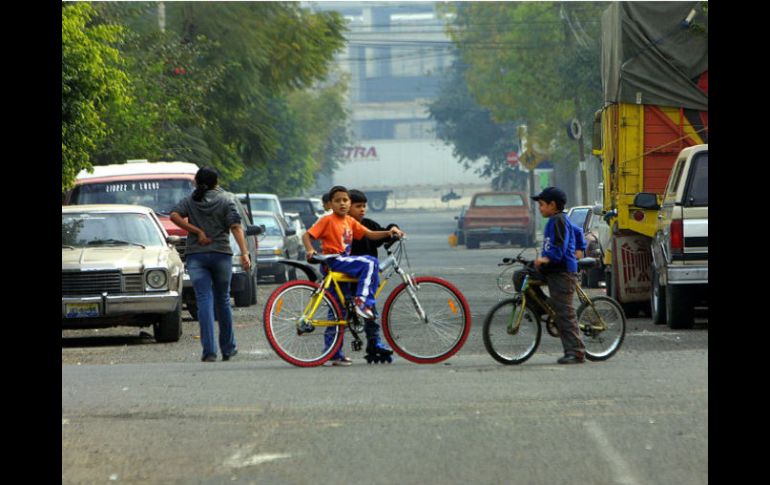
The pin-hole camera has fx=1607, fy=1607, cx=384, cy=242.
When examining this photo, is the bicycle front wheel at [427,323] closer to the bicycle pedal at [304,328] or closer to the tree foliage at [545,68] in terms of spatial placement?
the bicycle pedal at [304,328]

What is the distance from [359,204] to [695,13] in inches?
343

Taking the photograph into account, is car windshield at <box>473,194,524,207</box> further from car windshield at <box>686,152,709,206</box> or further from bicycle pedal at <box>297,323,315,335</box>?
bicycle pedal at <box>297,323,315,335</box>

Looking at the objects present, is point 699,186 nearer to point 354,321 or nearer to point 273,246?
point 354,321

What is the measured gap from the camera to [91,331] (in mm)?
19828

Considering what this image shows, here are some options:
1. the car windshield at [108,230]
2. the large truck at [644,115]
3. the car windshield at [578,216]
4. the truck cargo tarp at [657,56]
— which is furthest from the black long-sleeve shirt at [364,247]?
the car windshield at [578,216]

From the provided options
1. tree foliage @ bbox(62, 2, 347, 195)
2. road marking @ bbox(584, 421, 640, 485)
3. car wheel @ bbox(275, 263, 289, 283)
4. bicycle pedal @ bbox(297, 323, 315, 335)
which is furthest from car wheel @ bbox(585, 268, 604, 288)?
road marking @ bbox(584, 421, 640, 485)

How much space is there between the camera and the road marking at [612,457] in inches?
309

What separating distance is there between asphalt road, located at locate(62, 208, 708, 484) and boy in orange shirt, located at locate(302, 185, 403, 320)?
0.64 meters

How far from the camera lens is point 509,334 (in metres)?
13.0

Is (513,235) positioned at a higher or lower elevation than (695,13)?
lower

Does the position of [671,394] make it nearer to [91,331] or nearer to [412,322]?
[412,322]

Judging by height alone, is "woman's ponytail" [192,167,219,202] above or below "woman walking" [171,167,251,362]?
above

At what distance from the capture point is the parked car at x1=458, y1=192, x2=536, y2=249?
47.8 m
